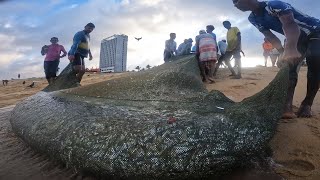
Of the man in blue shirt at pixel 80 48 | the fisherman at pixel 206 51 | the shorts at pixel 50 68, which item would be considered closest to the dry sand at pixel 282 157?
the man in blue shirt at pixel 80 48

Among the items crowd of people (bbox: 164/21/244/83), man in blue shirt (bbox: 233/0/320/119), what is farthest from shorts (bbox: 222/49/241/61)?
man in blue shirt (bbox: 233/0/320/119)

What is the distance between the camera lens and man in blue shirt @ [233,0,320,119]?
3.42 metres

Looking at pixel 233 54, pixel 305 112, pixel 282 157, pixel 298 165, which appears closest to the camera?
pixel 298 165

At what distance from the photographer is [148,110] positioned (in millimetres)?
2531

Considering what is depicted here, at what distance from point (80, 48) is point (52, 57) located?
1.67 metres

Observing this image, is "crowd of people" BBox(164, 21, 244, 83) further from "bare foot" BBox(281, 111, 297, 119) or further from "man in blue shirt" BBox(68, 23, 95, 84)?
"bare foot" BBox(281, 111, 297, 119)

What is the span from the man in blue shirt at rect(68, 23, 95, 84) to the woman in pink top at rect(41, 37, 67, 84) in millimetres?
1533

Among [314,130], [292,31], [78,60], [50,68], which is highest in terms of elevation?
[292,31]

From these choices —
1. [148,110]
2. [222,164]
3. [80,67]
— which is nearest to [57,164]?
[148,110]

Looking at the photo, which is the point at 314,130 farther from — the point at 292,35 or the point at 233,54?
the point at 233,54

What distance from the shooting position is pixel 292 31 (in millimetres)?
3422

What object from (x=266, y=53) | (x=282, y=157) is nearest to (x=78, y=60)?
(x=282, y=157)

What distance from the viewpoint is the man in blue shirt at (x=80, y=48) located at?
7.77 metres

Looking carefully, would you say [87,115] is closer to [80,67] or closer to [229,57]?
[80,67]
